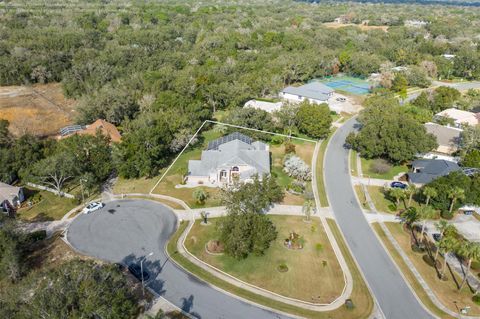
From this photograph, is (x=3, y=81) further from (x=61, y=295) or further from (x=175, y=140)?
(x=61, y=295)

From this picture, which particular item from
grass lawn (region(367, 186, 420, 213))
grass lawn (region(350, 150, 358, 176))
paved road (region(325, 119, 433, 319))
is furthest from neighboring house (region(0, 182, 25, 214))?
grass lawn (region(350, 150, 358, 176))

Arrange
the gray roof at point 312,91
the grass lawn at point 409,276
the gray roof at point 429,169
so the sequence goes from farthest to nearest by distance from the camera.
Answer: the gray roof at point 312,91 → the gray roof at point 429,169 → the grass lawn at point 409,276

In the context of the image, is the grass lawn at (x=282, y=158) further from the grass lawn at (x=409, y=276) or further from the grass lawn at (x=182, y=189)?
the grass lawn at (x=409, y=276)

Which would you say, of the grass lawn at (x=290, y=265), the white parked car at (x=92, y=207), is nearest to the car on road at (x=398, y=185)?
the grass lawn at (x=290, y=265)

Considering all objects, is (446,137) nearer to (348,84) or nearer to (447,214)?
(447,214)

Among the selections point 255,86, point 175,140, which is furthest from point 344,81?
point 175,140
